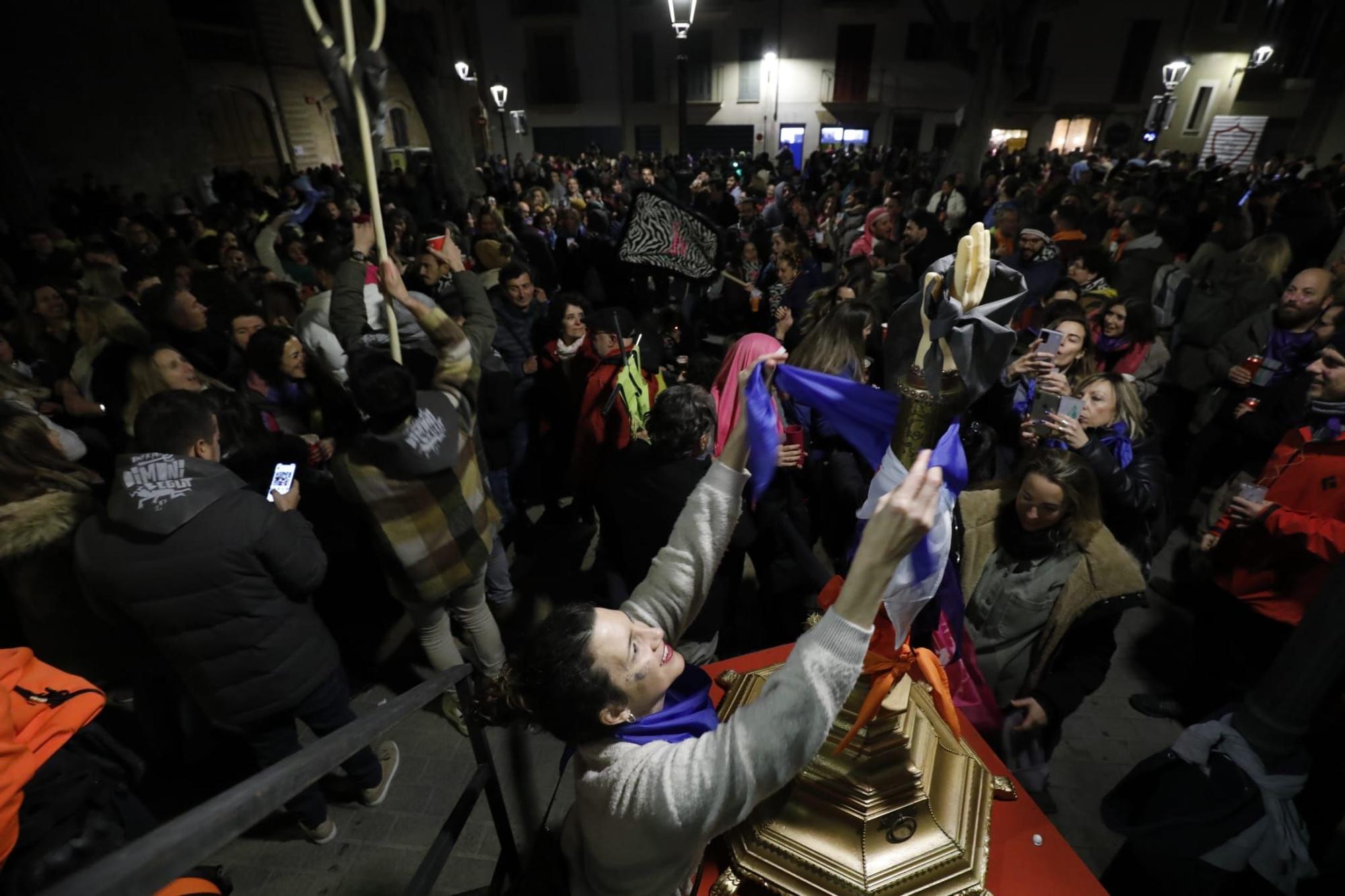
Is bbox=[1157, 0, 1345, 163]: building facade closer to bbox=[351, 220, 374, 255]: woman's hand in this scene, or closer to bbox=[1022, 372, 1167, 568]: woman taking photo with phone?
bbox=[1022, 372, 1167, 568]: woman taking photo with phone

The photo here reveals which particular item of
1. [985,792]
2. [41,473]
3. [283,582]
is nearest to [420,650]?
[283,582]

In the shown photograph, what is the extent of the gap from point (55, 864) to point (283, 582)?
91cm

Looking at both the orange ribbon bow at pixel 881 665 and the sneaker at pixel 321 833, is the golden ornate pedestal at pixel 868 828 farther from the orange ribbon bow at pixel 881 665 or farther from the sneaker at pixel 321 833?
the sneaker at pixel 321 833

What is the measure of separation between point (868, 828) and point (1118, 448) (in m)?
2.34

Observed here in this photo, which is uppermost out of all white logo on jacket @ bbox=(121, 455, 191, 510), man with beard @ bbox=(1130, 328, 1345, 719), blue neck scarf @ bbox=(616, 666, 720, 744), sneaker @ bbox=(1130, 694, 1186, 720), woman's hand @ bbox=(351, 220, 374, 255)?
woman's hand @ bbox=(351, 220, 374, 255)

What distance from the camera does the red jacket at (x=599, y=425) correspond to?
11.9 feet

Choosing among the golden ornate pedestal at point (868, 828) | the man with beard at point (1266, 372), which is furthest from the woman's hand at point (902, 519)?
the man with beard at point (1266, 372)

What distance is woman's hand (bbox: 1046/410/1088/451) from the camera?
262 cm

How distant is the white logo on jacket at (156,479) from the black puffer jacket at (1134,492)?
10.6ft

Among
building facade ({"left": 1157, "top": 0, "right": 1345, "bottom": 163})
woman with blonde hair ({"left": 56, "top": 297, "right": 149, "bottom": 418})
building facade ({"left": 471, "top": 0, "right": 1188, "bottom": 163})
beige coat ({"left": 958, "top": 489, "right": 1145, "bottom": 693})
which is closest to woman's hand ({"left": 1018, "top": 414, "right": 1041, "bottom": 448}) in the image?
beige coat ({"left": 958, "top": 489, "right": 1145, "bottom": 693})

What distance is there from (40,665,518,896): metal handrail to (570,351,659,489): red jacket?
92.9 inches

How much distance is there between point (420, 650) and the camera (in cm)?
375

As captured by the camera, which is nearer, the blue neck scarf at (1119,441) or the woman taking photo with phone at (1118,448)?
the woman taking photo with phone at (1118,448)

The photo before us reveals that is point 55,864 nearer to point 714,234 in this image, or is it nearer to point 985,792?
point 985,792
